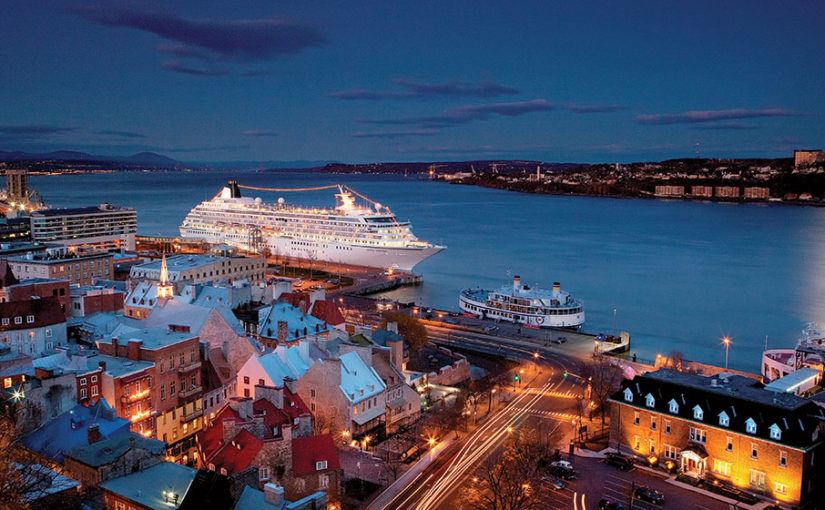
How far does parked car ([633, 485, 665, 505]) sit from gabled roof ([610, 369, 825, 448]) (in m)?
3.21

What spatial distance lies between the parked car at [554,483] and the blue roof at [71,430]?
10785 mm

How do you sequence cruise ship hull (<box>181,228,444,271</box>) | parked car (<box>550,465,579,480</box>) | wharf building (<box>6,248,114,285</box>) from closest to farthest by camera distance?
parked car (<box>550,465,579,480</box>) < wharf building (<box>6,248,114,285</box>) < cruise ship hull (<box>181,228,444,271</box>)

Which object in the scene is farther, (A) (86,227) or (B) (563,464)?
(A) (86,227)

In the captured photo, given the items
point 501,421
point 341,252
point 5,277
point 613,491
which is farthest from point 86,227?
point 613,491

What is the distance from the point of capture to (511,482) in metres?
16.4

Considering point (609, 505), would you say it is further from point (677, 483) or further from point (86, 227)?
point (86, 227)

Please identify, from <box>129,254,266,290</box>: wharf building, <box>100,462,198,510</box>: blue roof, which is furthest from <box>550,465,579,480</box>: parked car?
<box>129,254,266,290</box>: wharf building

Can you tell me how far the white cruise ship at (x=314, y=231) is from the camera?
2665 inches

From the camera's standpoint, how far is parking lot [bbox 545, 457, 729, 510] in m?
16.7

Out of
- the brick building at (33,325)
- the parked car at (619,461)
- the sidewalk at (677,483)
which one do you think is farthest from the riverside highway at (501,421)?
the brick building at (33,325)

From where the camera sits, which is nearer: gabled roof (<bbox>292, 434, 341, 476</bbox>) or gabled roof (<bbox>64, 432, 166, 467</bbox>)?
gabled roof (<bbox>64, 432, 166, 467</bbox>)

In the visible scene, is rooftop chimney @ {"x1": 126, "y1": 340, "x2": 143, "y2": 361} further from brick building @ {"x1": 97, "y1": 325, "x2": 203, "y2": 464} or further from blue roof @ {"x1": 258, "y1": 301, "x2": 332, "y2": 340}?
blue roof @ {"x1": 258, "y1": 301, "x2": 332, "y2": 340}

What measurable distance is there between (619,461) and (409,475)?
610 centimetres

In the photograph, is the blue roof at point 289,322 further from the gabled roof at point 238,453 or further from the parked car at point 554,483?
the parked car at point 554,483
